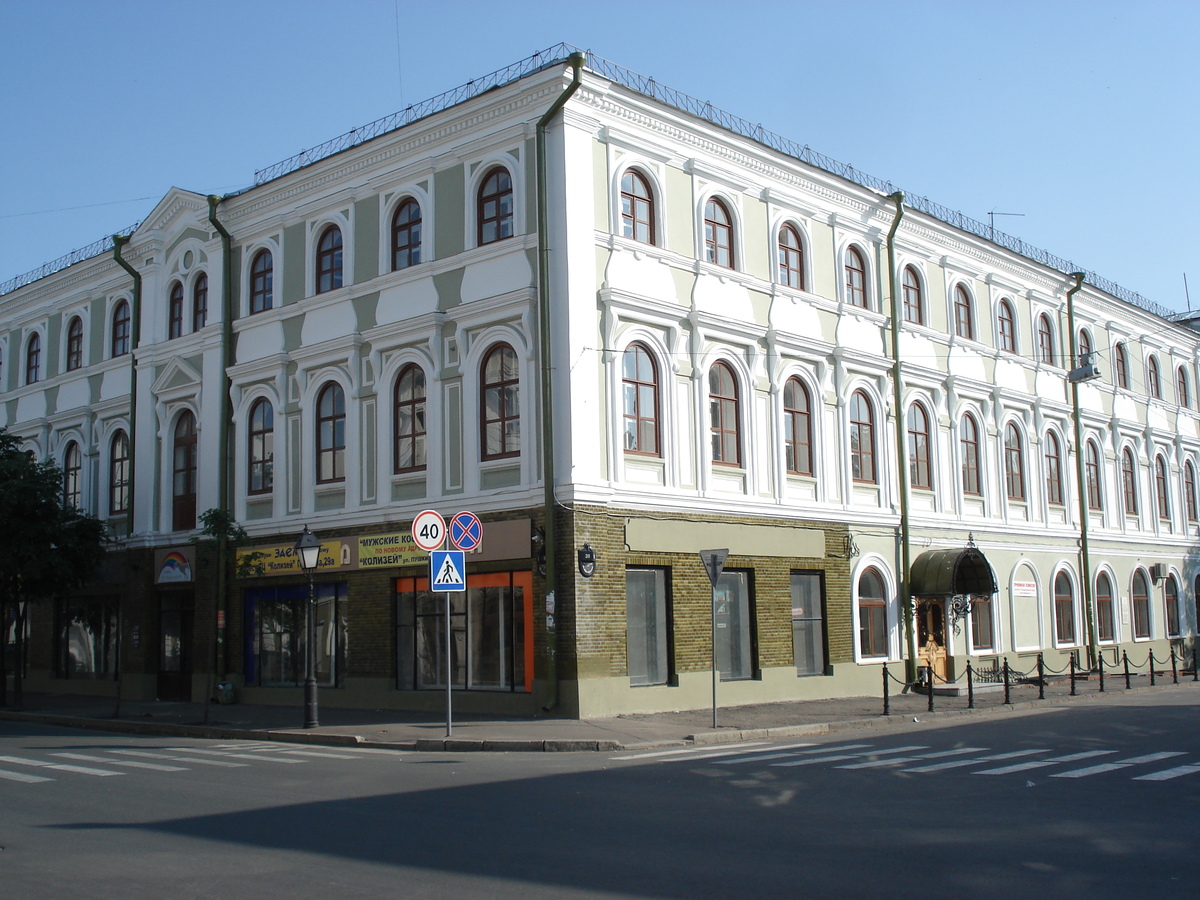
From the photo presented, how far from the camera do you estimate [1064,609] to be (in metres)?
32.6

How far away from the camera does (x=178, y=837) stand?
926cm

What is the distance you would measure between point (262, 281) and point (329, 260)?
8.13 feet

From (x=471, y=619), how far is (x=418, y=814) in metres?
11.1

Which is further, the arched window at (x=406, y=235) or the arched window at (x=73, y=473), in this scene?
the arched window at (x=73, y=473)

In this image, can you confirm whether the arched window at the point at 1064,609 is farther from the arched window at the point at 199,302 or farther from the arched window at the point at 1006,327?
the arched window at the point at 199,302

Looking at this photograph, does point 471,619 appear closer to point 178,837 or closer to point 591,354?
point 591,354

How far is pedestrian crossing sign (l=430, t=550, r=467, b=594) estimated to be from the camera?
17.6 metres

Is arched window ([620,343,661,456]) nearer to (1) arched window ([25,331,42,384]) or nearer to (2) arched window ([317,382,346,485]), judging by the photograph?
(2) arched window ([317,382,346,485])

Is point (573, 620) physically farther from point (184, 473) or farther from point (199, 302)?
point (199, 302)

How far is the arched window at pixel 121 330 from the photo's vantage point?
3022 centimetres

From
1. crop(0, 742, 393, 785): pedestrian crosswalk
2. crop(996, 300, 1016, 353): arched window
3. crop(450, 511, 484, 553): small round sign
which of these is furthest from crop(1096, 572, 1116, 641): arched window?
crop(0, 742, 393, 785): pedestrian crosswalk

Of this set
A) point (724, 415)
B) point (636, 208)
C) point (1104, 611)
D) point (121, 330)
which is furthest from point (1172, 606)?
point (121, 330)

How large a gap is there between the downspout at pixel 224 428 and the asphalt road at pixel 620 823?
966 cm

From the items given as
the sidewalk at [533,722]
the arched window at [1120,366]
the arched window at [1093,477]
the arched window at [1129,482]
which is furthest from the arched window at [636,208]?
the arched window at [1129,482]
